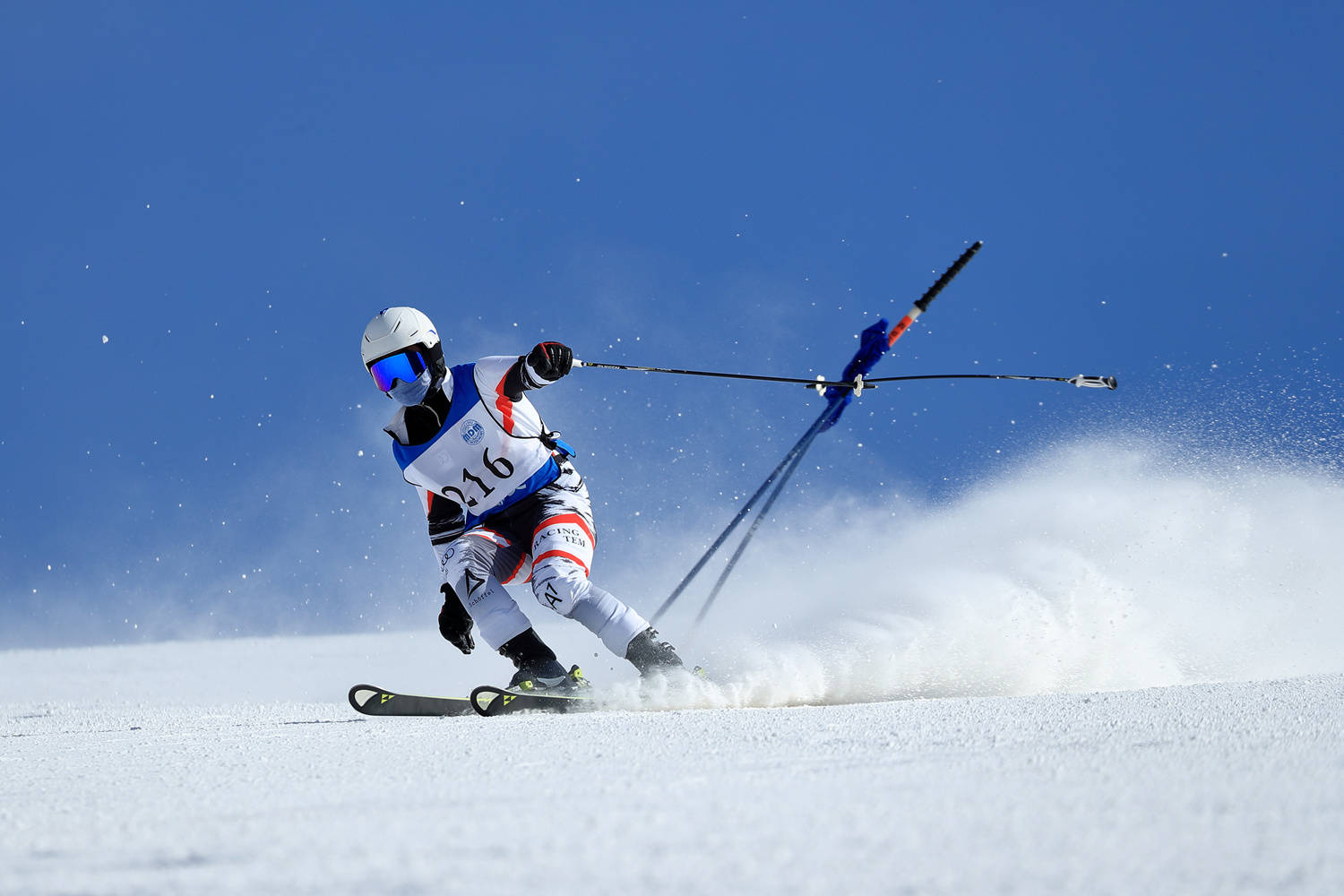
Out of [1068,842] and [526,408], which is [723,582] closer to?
[526,408]

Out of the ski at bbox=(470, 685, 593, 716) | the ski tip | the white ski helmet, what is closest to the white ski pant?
the ski at bbox=(470, 685, 593, 716)

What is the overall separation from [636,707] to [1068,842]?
11.1 feet

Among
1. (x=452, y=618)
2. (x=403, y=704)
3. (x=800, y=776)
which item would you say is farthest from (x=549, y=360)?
(x=800, y=776)

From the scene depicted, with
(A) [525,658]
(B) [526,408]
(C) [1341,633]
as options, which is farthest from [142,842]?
(C) [1341,633]

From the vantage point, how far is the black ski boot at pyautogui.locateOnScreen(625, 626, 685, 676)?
4.97m

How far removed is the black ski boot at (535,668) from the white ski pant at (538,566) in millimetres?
54

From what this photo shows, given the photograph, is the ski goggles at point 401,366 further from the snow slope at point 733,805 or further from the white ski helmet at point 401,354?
the snow slope at point 733,805

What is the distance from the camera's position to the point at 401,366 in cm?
529

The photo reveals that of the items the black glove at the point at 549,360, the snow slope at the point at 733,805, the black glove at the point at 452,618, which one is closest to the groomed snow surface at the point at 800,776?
the snow slope at the point at 733,805

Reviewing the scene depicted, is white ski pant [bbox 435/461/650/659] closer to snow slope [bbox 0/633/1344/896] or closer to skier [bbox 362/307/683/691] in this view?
skier [bbox 362/307/683/691]

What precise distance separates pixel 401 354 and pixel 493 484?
32.2 inches

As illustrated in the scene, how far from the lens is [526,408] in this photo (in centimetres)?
551

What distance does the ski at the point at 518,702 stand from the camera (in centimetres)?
460

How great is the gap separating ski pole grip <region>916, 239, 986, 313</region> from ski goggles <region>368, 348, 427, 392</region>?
259cm
